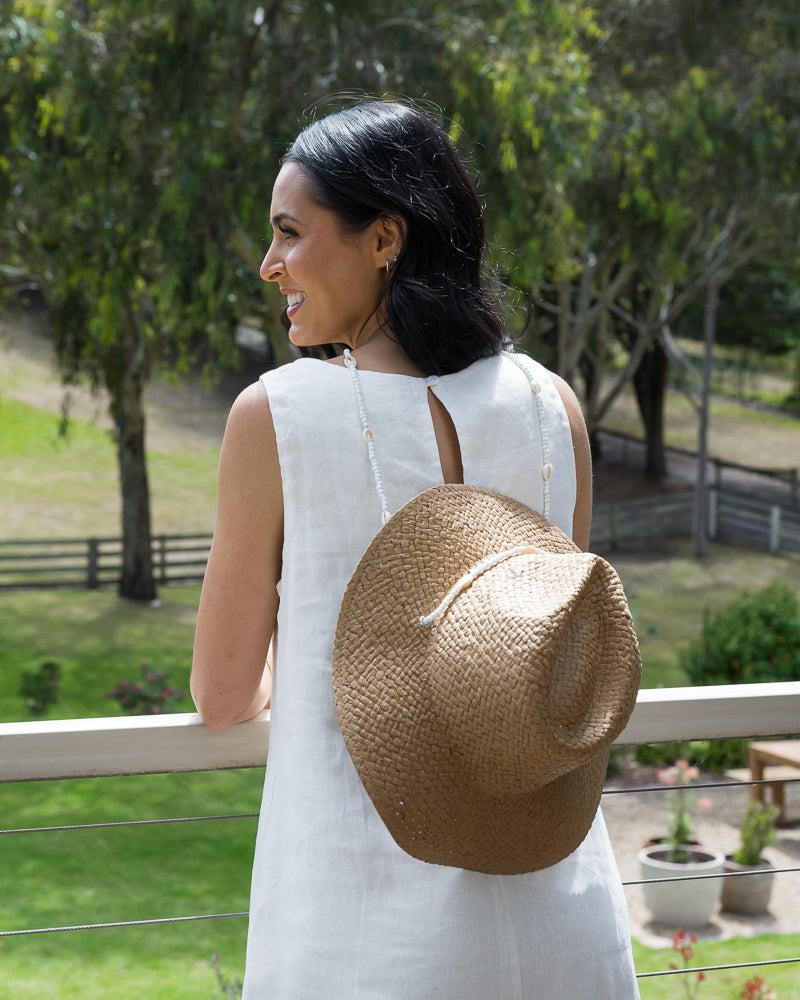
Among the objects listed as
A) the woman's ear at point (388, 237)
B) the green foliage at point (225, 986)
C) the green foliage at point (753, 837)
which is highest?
the woman's ear at point (388, 237)

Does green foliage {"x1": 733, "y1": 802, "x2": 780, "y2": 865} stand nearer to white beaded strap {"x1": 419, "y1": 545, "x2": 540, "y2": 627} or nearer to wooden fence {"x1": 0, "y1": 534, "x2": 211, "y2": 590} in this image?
white beaded strap {"x1": 419, "y1": 545, "x2": 540, "y2": 627}

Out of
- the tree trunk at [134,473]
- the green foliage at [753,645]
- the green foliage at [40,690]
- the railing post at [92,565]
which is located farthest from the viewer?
the railing post at [92,565]

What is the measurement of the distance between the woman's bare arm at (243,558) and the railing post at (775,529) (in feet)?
61.6

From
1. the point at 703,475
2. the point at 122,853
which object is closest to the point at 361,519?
the point at 122,853

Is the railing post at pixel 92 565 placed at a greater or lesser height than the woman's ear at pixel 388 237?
lesser

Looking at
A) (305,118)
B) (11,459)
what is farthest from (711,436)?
(305,118)

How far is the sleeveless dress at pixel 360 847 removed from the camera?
105 centimetres

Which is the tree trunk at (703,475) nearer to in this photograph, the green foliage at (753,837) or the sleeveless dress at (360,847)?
the green foliage at (753,837)

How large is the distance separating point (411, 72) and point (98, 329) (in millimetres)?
3495

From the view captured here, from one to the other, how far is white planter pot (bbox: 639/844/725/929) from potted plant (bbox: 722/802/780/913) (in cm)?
15

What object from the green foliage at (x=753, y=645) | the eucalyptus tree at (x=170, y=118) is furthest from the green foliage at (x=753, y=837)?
the eucalyptus tree at (x=170, y=118)

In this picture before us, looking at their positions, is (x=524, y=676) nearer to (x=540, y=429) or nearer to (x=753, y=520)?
(x=540, y=429)

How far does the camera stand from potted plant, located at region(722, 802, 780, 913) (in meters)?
6.84

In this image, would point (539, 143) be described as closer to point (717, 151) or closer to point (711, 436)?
point (717, 151)
